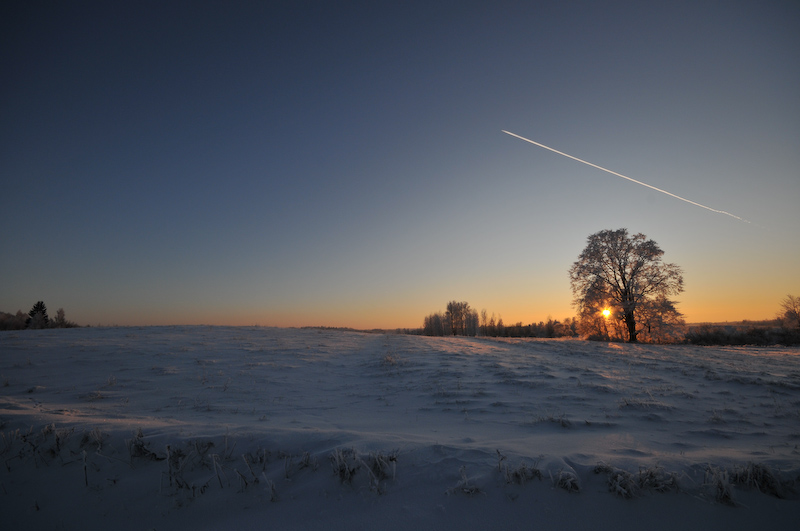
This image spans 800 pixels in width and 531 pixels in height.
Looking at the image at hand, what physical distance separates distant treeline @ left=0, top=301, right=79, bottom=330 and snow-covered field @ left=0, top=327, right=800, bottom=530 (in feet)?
102

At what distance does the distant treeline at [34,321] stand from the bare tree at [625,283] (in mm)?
44155

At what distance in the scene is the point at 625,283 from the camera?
2527 cm

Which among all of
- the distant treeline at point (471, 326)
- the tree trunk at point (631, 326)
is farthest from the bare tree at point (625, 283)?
the distant treeline at point (471, 326)

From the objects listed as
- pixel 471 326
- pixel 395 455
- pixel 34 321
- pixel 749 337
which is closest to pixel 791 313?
pixel 749 337

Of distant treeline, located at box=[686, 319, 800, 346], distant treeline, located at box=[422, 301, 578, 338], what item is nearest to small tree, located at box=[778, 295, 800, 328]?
distant treeline, located at box=[686, 319, 800, 346]

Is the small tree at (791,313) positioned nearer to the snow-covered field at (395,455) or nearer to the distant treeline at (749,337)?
the distant treeline at (749,337)

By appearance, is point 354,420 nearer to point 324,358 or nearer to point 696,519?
point 696,519

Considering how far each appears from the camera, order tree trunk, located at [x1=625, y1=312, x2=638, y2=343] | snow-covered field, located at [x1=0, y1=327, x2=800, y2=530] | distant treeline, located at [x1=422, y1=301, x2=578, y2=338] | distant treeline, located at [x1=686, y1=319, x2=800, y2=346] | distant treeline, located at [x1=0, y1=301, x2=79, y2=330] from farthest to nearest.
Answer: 1. distant treeline, located at [x1=422, y1=301, x2=578, y2=338]
2. distant treeline, located at [x1=0, y1=301, x2=79, y2=330]
3. tree trunk, located at [x1=625, y1=312, x2=638, y2=343]
4. distant treeline, located at [x1=686, y1=319, x2=800, y2=346]
5. snow-covered field, located at [x1=0, y1=327, x2=800, y2=530]

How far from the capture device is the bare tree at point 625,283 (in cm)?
2394

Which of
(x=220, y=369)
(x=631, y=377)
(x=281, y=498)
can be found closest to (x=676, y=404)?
(x=631, y=377)

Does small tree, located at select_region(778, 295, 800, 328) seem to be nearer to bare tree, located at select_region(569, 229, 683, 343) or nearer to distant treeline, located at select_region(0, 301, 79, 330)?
bare tree, located at select_region(569, 229, 683, 343)

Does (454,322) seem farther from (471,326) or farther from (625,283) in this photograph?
(625,283)

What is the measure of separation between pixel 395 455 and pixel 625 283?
28.3 meters

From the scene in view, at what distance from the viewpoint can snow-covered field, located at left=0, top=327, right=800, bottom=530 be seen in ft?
9.99
